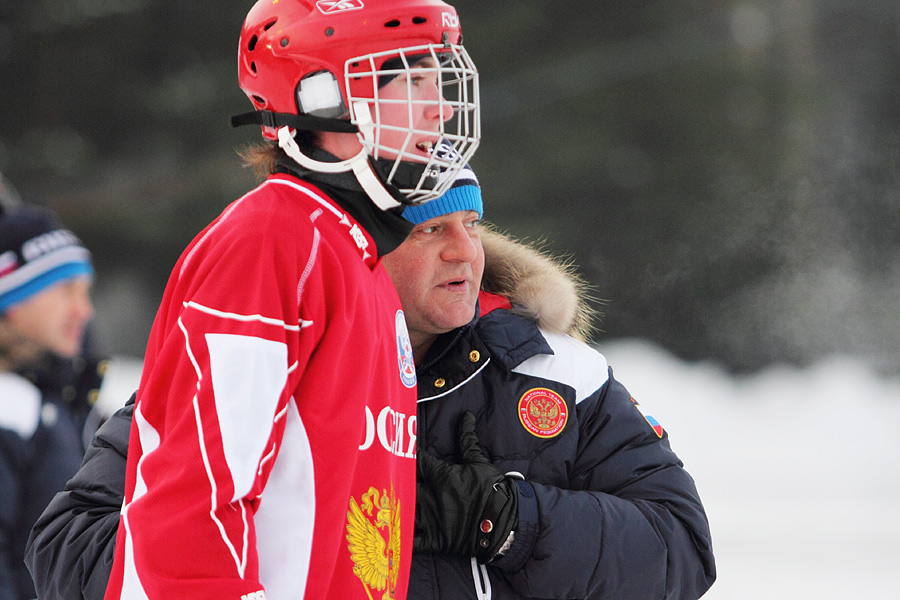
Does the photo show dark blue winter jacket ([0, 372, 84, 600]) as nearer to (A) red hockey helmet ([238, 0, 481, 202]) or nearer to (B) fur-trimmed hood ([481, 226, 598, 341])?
(B) fur-trimmed hood ([481, 226, 598, 341])

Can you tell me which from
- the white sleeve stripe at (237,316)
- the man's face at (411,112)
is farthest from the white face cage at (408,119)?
the white sleeve stripe at (237,316)

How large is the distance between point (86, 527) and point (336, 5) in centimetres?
72

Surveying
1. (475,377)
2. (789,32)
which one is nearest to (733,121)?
(789,32)

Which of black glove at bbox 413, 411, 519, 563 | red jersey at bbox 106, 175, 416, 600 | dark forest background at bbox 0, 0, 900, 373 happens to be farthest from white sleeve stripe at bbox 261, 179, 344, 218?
dark forest background at bbox 0, 0, 900, 373

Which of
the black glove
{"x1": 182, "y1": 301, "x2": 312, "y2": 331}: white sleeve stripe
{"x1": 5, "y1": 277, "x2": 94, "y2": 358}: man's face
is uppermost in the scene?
{"x1": 182, "y1": 301, "x2": 312, "y2": 331}: white sleeve stripe

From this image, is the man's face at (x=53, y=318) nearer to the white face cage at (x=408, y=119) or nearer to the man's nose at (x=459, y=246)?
the man's nose at (x=459, y=246)

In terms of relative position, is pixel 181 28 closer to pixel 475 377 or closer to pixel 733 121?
pixel 733 121

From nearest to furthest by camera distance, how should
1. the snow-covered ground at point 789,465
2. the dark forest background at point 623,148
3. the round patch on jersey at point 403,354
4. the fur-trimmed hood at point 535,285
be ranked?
the round patch on jersey at point 403,354, the fur-trimmed hood at point 535,285, the snow-covered ground at point 789,465, the dark forest background at point 623,148

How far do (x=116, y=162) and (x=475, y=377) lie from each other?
26.6 ft

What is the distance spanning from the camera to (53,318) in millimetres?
2359

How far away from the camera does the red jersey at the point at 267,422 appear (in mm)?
908

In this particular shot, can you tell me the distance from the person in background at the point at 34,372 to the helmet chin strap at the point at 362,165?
1.30 metres

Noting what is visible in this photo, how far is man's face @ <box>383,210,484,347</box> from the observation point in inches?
56.9

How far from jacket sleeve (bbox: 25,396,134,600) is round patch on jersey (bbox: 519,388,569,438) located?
54 centimetres
